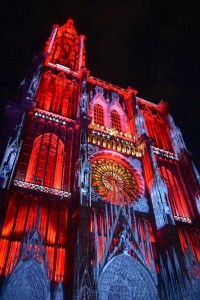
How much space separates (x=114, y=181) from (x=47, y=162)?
5925mm

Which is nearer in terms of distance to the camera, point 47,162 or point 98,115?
point 47,162

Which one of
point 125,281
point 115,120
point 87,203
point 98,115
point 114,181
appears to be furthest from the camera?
point 115,120

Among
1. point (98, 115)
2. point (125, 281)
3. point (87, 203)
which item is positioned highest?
point (98, 115)

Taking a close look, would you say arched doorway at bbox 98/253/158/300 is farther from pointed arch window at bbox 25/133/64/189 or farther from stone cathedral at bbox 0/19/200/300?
pointed arch window at bbox 25/133/64/189

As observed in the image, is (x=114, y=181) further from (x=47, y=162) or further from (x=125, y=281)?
(x=125, y=281)

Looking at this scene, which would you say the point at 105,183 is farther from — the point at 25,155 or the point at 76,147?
the point at 25,155

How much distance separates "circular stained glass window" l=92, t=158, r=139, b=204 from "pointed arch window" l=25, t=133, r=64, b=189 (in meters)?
3.01

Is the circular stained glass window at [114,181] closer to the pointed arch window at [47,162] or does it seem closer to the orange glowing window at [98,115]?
the pointed arch window at [47,162]

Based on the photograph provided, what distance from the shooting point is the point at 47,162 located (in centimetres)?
2283

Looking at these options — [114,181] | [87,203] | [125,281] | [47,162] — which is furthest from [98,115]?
[125,281]

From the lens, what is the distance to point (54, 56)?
35562mm

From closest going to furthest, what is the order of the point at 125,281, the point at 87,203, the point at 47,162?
1. the point at 125,281
2. the point at 87,203
3. the point at 47,162

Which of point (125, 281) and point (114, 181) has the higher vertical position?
point (114, 181)

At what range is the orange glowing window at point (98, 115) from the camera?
99.0 ft
